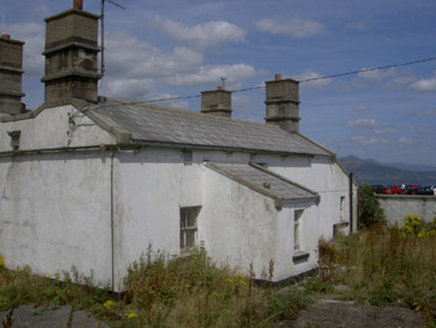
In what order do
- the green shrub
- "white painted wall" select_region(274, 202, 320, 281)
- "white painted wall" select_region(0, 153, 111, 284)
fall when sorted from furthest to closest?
1. the green shrub
2. "white painted wall" select_region(274, 202, 320, 281)
3. "white painted wall" select_region(0, 153, 111, 284)

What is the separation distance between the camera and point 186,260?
11.0m

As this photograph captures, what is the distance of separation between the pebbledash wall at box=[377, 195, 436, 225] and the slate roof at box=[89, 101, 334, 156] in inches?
160

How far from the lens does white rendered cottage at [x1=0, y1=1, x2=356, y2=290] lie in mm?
10039

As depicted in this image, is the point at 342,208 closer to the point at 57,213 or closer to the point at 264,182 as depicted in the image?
the point at 264,182

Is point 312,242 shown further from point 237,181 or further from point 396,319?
point 396,319

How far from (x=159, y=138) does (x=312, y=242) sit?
5317 millimetres

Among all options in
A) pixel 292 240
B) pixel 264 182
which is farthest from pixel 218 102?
pixel 292 240

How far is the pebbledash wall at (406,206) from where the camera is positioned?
19125 millimetres

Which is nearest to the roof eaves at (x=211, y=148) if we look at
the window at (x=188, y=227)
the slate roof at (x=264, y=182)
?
the slate roof at (x=264, y=182)

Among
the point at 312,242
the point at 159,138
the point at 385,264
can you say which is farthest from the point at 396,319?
the point at 159,138

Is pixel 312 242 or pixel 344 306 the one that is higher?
pixel 312 242

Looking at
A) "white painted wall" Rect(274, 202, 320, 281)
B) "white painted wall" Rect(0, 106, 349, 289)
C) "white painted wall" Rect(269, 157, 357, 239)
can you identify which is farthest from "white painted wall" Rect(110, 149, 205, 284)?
"white painted wall" Rect(269, 157, 357, 239)

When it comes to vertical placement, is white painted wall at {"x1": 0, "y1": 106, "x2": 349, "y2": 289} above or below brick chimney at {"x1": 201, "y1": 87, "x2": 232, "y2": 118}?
below

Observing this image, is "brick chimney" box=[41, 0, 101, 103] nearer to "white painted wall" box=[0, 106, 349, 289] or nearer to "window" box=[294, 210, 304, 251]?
"white painted wall" box=[0, 106, 349, 289]
